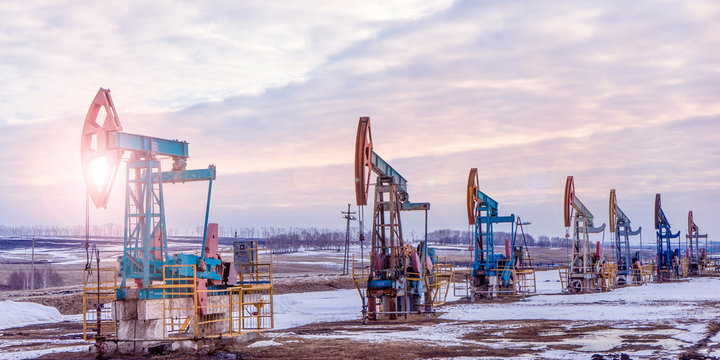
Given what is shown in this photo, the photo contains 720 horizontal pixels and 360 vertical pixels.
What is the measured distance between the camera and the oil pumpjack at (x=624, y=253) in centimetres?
4094

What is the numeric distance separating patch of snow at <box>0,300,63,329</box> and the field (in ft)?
0.84

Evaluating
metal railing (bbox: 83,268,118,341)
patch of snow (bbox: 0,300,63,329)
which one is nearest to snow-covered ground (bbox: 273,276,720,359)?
metal railing (bbox: 83,268,118,341)

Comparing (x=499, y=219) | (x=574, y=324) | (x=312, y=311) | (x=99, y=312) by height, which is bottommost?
(x=312, y=311)

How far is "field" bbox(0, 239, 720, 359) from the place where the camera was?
48.8ft

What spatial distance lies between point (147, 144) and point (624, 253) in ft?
110

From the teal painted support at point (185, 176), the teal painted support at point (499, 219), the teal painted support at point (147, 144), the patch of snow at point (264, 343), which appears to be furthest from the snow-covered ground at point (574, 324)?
the teal painted support at point (147, 144)

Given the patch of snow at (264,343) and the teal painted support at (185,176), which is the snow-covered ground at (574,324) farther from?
the teal painted support at (185,176)

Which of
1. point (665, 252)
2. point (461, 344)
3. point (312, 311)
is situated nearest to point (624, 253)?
point (665, 252)

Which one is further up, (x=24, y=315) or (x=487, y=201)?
(x=487, y=201)

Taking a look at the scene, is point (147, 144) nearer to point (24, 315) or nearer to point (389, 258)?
point (389, 258)

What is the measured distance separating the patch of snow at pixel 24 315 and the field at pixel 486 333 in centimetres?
26

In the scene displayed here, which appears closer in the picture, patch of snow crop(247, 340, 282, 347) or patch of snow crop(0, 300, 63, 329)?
patch of snow crop(247, 340, 282, 347)

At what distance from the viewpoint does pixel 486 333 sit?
18.5m

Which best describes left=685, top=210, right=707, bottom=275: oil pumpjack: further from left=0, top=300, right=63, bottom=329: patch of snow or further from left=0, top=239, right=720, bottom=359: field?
left=0, top=300, right=63, bottom=329: patch of snow
